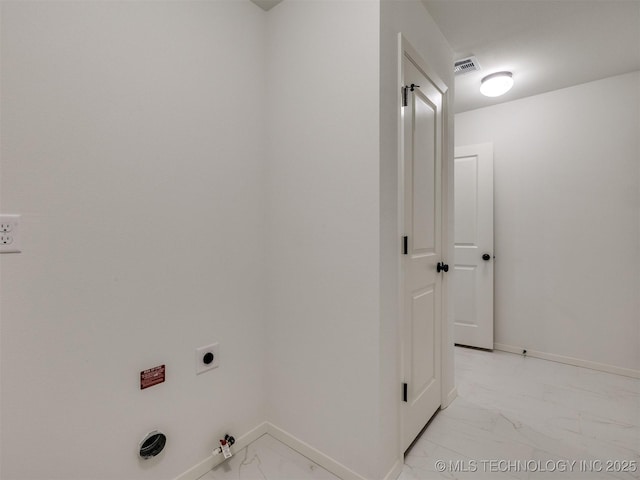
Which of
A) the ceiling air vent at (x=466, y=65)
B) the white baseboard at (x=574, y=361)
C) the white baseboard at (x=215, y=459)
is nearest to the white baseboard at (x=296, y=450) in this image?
the white baseboard at (x=215, y=459)

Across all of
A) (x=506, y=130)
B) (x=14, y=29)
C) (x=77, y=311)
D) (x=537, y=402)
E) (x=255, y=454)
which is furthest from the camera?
(x=506, y=130)

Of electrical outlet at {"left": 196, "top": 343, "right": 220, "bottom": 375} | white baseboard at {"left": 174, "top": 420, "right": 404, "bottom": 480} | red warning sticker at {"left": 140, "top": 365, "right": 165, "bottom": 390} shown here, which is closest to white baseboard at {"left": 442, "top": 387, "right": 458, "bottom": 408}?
white baseboard at {"left": 174, "top": 420, "right": 404, "bottom": 480}

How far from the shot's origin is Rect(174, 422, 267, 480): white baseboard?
A: 145 centimetres

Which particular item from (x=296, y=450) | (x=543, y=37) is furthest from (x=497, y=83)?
(x=296, y=450)

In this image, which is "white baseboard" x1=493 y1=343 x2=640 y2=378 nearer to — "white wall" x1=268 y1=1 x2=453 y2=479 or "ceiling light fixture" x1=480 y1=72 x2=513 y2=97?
"white wall" x1=268 y1=1 x2=453 y2=479

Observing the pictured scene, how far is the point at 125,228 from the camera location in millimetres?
1251

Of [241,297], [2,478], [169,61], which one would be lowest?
[2,478]

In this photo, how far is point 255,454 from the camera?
64.4 inches

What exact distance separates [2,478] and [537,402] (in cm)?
276

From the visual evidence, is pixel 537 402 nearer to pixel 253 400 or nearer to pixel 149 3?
pixel 253 400

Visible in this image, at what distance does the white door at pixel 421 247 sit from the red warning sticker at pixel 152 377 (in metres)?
1.11

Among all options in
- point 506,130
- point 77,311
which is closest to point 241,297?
point 77,311

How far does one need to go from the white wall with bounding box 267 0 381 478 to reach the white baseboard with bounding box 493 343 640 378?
2.33 metres

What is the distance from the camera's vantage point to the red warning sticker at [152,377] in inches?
51.6
